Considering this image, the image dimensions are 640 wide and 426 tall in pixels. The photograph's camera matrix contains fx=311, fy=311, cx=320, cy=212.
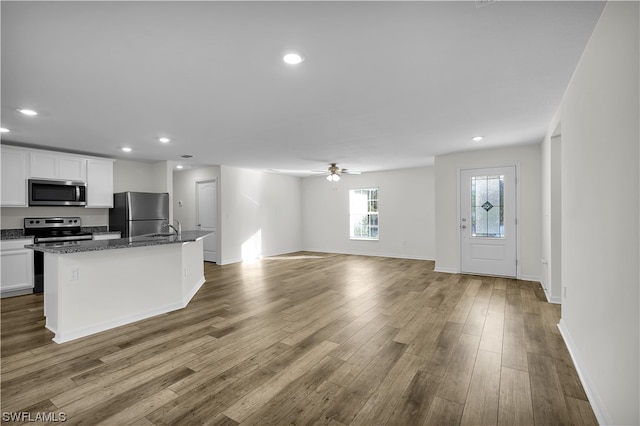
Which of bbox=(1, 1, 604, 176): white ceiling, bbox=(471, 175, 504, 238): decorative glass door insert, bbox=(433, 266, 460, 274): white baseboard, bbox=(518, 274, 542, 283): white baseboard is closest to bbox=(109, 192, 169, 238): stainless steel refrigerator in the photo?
bbox=(1, 1, 604, 176): white ceiling

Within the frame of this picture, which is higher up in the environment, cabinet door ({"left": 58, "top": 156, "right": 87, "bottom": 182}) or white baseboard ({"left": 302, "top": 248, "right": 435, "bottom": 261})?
cabinet door ({"left": 58, "top": 156, "right": 87, "bottom": 182})

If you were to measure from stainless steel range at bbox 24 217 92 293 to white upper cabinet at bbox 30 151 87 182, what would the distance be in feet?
2.55

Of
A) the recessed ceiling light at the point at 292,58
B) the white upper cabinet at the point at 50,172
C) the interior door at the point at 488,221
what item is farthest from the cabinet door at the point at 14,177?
the interior door at the point at 488,221

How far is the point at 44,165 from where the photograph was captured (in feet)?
16.5

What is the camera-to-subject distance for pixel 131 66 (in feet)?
7.68

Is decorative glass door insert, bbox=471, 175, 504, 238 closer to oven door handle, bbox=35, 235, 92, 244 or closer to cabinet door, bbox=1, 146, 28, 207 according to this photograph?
oven door handle, bbox=35, 235, 92, 244

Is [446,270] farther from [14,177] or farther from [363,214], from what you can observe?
[14,177]

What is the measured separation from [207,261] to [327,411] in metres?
6.50

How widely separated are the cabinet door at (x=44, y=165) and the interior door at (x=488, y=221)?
23.6 feet

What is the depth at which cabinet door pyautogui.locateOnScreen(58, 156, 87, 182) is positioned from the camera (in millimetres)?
→ 5227

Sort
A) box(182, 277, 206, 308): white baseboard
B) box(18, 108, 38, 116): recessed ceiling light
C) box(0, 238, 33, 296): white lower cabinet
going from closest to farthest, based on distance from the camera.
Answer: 1. box(18, 108, 38, 116): recessed ceiling light
2. box(182, 277, 206, 308): white baseboard
3. box(0, 238, 33, 296): white lower cabinet

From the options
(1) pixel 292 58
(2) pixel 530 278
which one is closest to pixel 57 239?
(1) pixel 292 58

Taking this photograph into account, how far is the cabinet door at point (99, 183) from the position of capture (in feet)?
18.4

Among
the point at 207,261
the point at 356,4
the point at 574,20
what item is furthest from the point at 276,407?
the point at 207,261
